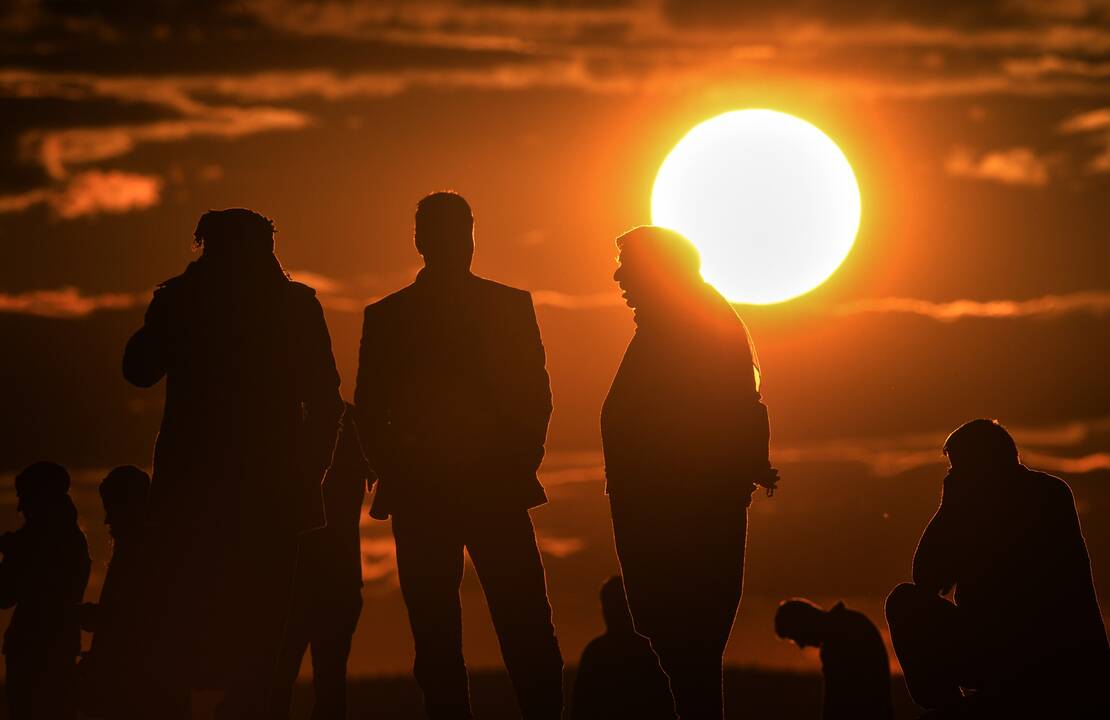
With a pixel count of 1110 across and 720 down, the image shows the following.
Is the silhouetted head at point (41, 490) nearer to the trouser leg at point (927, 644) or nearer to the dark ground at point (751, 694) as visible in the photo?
the trouser leg at point (927, 644)

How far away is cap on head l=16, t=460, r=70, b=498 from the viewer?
1152 centimetres

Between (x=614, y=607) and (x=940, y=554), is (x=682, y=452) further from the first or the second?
(x=614, y=607)

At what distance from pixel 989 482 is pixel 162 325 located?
4.70 meters

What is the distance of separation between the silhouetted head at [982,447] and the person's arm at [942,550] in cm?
13

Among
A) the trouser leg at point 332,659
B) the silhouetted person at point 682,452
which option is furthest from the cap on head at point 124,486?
the silhouetted person at point 682,452

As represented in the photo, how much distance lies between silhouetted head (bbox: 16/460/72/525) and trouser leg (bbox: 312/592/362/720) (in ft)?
8.70

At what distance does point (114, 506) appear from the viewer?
10.7 m

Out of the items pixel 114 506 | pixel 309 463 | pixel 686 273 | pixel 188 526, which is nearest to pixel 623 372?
pixel 686 273

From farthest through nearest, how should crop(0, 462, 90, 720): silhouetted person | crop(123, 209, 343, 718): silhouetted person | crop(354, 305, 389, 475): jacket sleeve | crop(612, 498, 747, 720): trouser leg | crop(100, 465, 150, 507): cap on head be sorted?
crop(0, 462, 90, 720): silhouetted person → crop(100, 465, 150, 507): cap on head → crop(612, 498, 747, 720): trouser leg → crop(354, 305, 389, 475): jacket sleeve → crop(123, 209, 343, 718): silhouetted person

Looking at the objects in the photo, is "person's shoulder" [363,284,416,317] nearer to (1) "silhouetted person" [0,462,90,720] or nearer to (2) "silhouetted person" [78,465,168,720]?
(2) "silhouetted person" [78,465,168,720]

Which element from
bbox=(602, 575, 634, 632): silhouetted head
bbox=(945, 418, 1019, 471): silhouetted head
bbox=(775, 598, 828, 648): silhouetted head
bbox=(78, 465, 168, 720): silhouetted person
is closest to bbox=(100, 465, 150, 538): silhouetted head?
bbox=(78, 465, 168, 720): silhouetted person

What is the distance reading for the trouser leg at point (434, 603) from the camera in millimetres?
8367

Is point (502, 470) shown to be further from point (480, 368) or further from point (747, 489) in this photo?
point (747, 489)

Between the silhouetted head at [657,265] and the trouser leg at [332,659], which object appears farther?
the trouser leg at [332,659]
